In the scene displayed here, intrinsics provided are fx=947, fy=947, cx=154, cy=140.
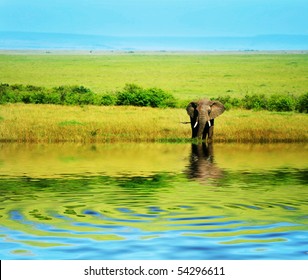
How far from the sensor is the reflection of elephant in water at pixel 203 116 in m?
34.6

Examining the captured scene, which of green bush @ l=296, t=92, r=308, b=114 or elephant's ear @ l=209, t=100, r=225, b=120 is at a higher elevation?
elephant's ear @ l=209, t=100, r=225, b=120

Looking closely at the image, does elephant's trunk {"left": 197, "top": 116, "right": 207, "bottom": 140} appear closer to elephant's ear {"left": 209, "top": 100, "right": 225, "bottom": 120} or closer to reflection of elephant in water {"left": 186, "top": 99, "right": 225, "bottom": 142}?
reflection of elephant in water {"left": 186, "top": 99, "right": 225, "bottom": 142}

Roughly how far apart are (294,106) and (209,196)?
111 ft

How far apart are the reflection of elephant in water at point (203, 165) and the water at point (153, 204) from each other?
27 mm

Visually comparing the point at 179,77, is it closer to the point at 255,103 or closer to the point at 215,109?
the point at 255,103

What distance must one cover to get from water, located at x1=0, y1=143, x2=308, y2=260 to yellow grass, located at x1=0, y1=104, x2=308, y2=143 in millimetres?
4250

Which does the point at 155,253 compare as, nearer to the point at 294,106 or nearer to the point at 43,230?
the point at 43,230

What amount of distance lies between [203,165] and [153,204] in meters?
8.77

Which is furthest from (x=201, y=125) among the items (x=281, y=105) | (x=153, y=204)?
(x=281, y=105)

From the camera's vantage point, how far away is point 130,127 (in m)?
36.8

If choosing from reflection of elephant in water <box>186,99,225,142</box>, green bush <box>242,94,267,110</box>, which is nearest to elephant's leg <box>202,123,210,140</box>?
reflection of elephant in water <box>186,99,225,142</box>

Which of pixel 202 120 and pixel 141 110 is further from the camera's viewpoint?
pixel 141 110

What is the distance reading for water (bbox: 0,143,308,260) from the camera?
13250 millimetres

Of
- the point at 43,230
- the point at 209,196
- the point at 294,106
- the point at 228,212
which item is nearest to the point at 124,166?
the point at 209,196
